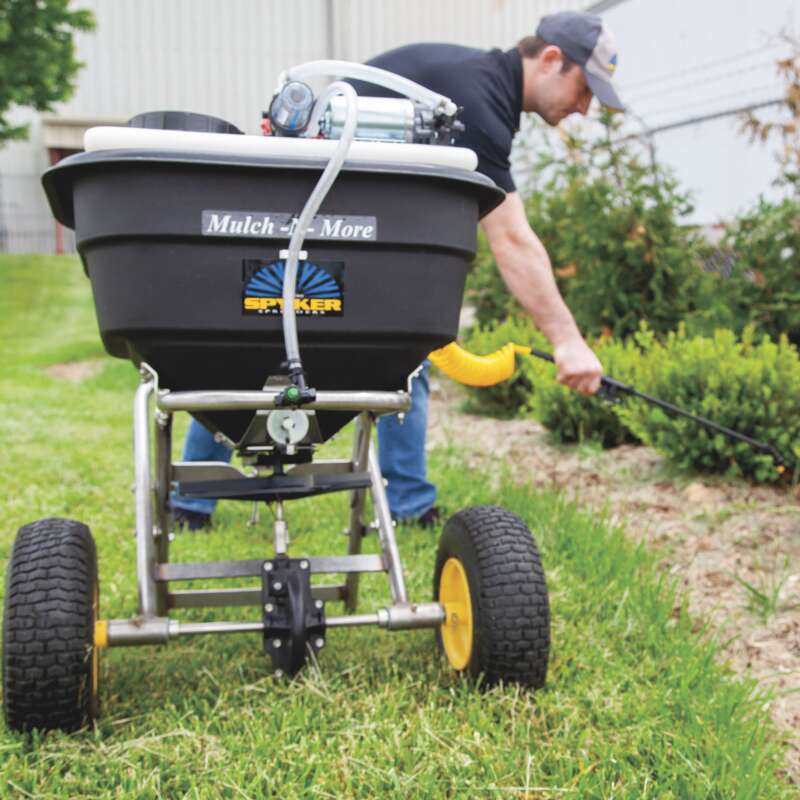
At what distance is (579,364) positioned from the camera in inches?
101

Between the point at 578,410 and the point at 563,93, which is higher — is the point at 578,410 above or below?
below

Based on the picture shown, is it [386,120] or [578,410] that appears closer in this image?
[386,120]

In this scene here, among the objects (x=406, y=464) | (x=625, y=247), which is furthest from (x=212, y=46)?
(x=406, y=464)

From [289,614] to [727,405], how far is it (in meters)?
1.98

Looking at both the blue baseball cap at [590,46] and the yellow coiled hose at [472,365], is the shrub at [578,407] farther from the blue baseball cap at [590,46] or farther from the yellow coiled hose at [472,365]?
the yellow coiled hose at [472,365]

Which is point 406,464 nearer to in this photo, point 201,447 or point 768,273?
point 201,447

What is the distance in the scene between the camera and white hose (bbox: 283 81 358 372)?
1574 millimetres

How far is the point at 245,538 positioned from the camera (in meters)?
3.36

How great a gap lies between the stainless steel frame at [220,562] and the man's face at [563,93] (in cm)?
126

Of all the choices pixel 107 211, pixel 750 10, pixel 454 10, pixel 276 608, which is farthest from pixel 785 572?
pixel 454 10

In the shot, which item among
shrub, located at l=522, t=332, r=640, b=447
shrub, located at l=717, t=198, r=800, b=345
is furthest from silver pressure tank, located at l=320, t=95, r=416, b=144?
shrub, located at l=717, t=198, r=800, b=345

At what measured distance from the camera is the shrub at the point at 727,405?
3344 millimetres

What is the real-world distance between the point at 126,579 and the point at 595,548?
1443 millimetres

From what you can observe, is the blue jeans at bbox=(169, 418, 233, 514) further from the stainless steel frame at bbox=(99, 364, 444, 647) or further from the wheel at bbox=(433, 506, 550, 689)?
the wheel at bbox=(433, 506, 550, 689)
